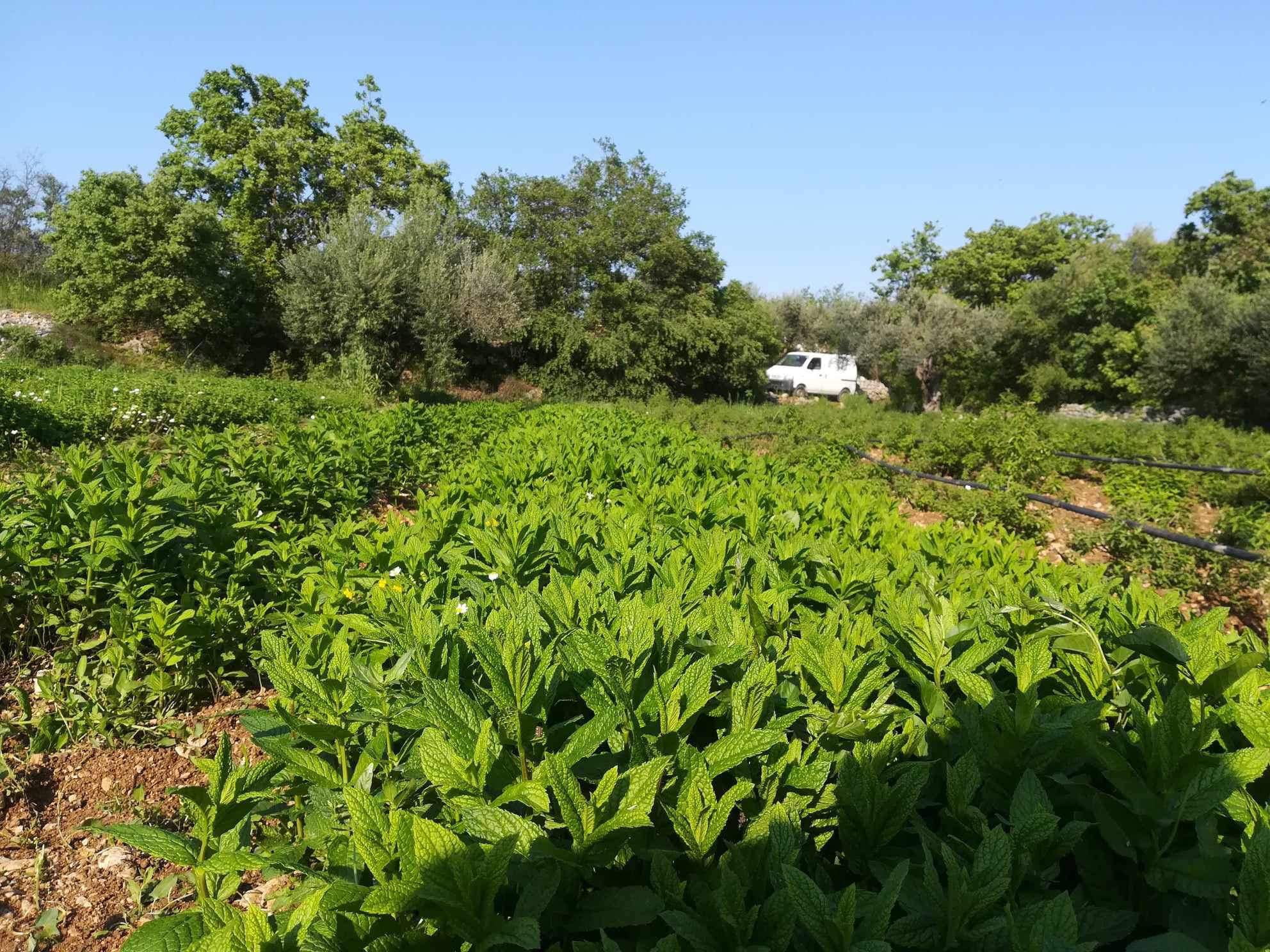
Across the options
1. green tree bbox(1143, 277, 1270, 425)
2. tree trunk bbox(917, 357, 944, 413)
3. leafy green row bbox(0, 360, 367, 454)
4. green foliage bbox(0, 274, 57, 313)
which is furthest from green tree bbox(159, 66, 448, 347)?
green tree bbox(1143, 277, 1270, 425)

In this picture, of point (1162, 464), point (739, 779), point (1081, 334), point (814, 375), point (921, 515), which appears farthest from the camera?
point (814, 375)

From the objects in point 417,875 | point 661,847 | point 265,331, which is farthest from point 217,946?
point 265,331

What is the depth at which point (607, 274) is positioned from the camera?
90.2 feet

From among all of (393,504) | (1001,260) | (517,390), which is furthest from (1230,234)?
(393,504)

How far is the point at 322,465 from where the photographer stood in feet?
17.7

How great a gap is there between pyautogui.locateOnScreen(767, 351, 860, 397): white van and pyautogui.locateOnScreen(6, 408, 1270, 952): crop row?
31445 mm

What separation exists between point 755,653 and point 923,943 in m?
0.79

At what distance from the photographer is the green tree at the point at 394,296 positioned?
2134 centimetres

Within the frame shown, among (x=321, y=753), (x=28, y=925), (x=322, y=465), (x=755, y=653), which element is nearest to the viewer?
(x=321, y=753)

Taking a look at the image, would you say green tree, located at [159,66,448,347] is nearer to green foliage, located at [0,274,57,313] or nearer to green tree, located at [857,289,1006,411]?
green foliage, located at [0,274,57,313]

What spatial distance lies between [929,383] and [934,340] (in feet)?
7.46

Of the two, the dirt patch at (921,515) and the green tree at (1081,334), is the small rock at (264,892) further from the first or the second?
the green tree at (1081,334)

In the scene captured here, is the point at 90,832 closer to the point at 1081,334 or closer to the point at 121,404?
the point at 121,404

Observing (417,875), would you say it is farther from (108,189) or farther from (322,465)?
(108,189)
